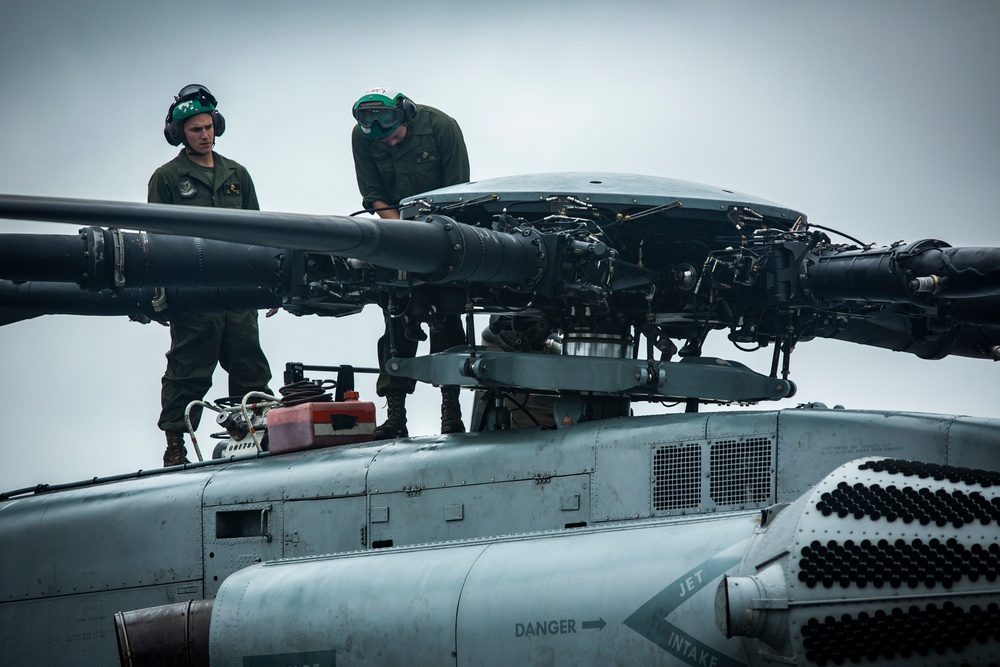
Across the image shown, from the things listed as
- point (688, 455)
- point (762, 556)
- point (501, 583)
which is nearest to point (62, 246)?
point (501, 583)

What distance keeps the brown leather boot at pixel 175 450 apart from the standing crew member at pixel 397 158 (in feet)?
7.56

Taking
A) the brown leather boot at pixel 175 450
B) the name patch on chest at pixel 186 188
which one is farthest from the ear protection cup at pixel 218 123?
the brown leather boot at pixel 175 450

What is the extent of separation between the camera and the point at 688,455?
29.5ft

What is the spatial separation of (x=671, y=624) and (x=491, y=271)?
282cm

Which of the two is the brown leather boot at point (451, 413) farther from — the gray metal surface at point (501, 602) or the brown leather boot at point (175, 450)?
the brown leather boot at point (175, 450)

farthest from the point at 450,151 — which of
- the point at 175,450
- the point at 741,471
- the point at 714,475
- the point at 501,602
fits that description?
the point at 501,602

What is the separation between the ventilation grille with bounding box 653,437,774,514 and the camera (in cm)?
869

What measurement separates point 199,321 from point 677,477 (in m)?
Result: 5.95

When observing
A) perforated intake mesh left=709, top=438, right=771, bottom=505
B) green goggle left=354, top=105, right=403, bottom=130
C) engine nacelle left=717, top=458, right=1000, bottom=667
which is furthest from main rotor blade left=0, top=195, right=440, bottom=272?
green goggle left=354, top=105, right=403, bottom=130

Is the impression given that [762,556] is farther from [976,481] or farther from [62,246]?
[62,246]

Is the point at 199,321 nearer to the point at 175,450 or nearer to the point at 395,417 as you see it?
the point at 175,450

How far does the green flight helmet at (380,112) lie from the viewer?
11.5m

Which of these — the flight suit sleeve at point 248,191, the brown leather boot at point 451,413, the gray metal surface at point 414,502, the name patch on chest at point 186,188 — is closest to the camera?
the gray metal surface at point 414,502

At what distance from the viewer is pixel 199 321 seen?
43.2 feet
